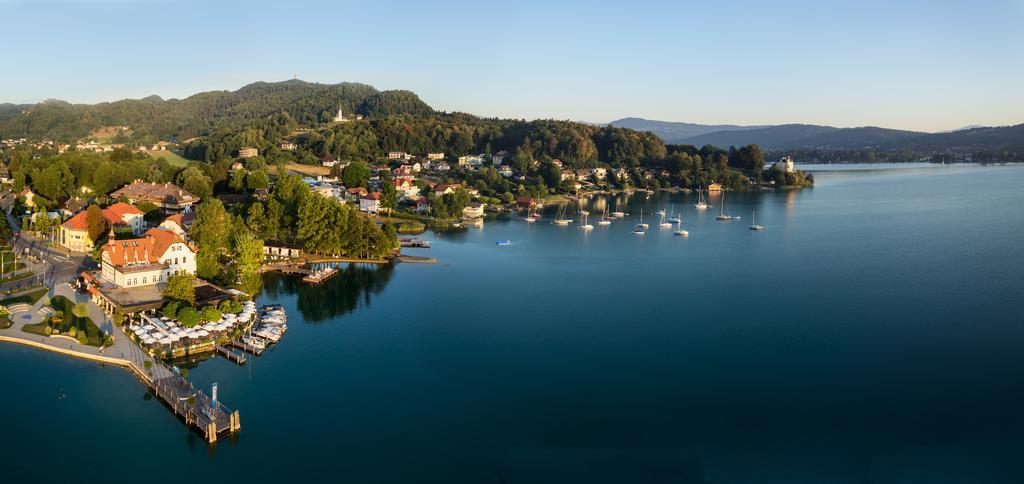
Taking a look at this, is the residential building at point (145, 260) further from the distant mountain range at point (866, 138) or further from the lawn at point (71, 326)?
the distant mountain range at point (866, 138)

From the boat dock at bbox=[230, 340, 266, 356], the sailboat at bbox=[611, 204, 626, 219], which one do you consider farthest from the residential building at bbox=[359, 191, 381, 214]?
the boat dock at bbox=[230, 340, 266, 356]

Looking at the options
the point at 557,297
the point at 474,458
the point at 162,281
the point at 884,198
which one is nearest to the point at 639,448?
the point at 474,458

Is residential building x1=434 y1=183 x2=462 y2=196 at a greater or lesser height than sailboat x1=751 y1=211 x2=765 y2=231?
greater

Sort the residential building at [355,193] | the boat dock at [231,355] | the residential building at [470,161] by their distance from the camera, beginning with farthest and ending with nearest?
the residential building at [470,161]
the residential building at [355,193]
the boat dock at [231,355]

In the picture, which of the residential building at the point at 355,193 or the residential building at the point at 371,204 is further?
the residential building at the point at 355,193

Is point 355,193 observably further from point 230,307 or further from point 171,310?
point 171,310

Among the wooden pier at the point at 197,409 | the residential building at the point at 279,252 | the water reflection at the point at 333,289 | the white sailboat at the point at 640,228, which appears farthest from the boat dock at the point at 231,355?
the white sailboat at the point at 640,228

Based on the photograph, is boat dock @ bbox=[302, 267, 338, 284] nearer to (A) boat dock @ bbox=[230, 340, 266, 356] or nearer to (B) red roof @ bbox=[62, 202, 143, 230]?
(A) boat dock @ bbox=[230, 340, 266, 356]
